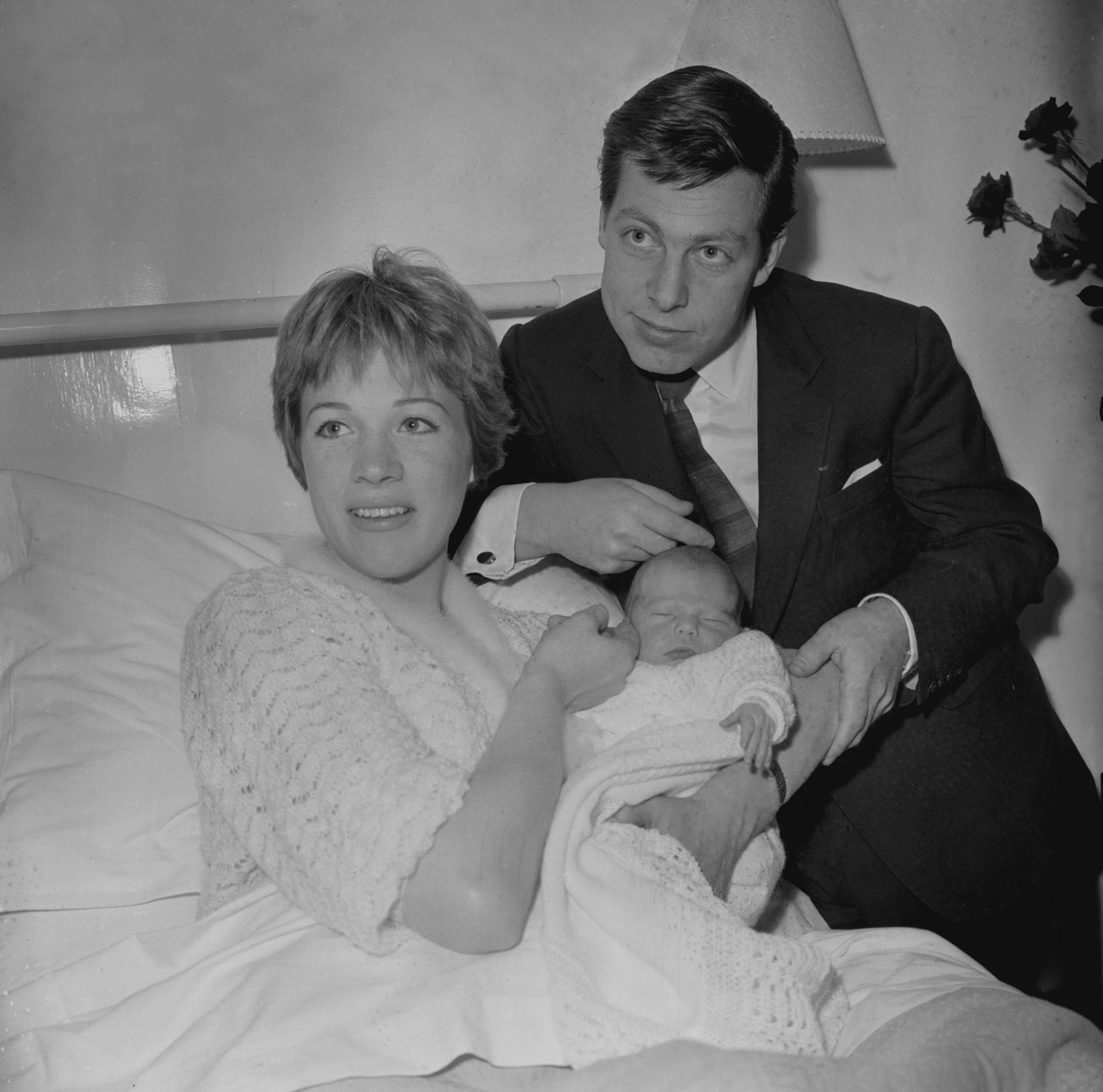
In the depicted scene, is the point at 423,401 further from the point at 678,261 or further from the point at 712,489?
the point at 712,489

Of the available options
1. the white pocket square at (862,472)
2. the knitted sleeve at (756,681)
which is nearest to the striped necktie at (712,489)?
the white pocket square at (862,472)

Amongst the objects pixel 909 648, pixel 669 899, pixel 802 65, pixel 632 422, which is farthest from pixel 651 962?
pixel 802 65

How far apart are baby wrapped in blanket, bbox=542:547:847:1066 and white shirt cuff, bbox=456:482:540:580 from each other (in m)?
0.33

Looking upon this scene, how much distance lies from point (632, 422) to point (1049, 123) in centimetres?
88

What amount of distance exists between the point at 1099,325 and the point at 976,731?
821mm

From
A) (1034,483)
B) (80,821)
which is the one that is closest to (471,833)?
(80,821)

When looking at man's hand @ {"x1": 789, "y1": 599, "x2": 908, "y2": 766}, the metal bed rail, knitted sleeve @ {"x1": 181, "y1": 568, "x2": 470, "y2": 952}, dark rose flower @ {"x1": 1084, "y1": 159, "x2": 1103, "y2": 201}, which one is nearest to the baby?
man's hand @ {"x1": 789, "y1": 599, "x2": 908, "y2": 766}

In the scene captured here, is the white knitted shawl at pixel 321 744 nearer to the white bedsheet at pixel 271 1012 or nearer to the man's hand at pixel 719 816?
the white bedsheet at pixel 271 1012

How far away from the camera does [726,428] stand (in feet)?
5.30

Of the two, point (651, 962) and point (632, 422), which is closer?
point (651, 962)

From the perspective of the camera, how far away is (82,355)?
151cm

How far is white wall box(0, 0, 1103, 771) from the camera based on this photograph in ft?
4.80

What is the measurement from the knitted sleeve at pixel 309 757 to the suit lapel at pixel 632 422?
543 mm

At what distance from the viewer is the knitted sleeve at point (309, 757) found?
3.28 ft
